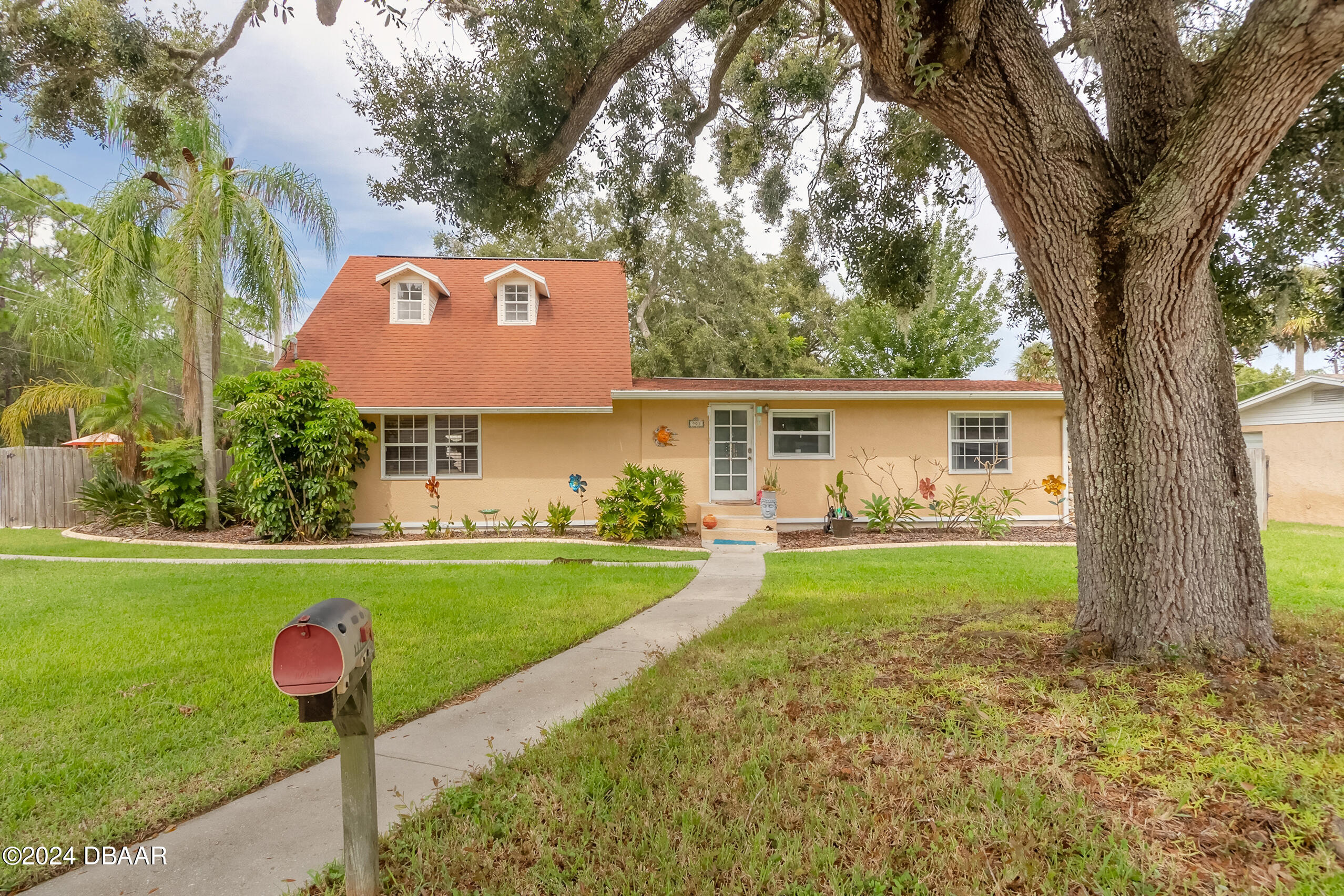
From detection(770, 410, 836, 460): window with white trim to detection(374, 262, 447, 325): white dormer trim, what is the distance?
7.78 meters

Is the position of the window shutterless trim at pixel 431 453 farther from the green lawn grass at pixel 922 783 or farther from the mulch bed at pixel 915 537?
the green lawn grass at pixel 922 783

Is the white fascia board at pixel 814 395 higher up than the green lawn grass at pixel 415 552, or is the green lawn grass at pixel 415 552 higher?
the white fascia board at pixel 814 395

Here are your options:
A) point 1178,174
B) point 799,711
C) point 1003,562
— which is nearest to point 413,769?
point 799,711

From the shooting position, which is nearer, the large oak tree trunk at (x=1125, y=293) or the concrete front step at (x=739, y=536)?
the large oak tree trunk at (x=1125, y=293)

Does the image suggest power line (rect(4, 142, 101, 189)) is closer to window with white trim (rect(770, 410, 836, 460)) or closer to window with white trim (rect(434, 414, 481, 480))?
window with white trim (rect(434, 414, 481, 480))

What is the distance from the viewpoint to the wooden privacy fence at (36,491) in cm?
1536

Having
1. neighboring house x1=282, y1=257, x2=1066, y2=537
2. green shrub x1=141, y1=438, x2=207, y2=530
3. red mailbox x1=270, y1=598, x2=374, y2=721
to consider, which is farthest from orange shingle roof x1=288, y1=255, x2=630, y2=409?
red mailbox x1=270, y1=598, x2=374, y2=721

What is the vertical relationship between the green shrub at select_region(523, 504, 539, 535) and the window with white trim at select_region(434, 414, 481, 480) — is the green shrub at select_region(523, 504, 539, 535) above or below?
below

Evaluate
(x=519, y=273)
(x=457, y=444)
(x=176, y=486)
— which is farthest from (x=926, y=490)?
(x=176, y=486)

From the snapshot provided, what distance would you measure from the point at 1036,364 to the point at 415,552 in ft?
72.2

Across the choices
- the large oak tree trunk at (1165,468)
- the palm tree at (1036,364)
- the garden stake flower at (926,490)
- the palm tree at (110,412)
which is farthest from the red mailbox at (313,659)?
the palm tree at (1036,364)

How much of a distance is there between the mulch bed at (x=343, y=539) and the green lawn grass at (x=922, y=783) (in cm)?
732

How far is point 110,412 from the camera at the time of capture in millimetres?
16469

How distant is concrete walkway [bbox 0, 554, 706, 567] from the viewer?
9461 millimetres
